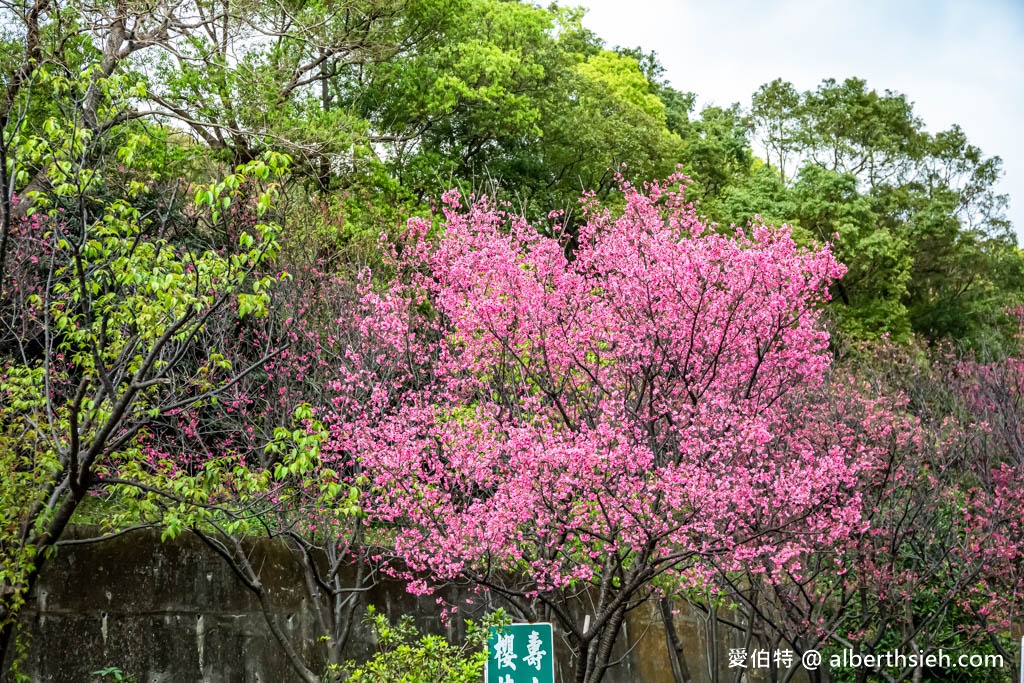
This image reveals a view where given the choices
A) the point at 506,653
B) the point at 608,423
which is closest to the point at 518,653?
the point at 506,653

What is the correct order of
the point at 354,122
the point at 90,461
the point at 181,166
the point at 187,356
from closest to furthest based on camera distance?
the point at 90,461 → the point at 187,356 → the point at 181,166 → the point at 354,122

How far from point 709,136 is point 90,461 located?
99.9 ft

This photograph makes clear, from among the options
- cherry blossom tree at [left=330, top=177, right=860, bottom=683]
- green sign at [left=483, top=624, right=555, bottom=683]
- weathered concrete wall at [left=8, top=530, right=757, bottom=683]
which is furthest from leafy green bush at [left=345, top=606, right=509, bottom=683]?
weathered concrete wall at [left=8, top=530, right=757, bottom=683]

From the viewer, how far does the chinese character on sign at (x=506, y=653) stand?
29.2 feet

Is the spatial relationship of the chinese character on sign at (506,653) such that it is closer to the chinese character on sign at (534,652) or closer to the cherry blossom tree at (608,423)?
the chinese character on sign at (534,652)

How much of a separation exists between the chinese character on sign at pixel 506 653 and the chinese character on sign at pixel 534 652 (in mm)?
125

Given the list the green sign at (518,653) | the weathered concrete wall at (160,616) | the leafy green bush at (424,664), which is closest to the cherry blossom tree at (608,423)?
the green sign at (518,653)

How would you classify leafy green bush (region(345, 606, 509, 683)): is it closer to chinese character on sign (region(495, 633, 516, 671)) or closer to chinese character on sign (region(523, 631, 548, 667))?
chinese character on sign (region(495, 633, 516, 671))

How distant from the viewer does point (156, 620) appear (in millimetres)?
13484

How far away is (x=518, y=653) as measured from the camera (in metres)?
8.91

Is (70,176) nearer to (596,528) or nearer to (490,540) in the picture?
(490,540)

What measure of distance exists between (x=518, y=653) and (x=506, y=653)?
0.10 m

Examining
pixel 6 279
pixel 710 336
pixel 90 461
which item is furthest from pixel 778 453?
pixel 6 279

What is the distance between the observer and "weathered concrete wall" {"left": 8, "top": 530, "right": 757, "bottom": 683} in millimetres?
12664
